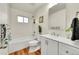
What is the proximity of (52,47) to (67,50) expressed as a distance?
0.16 m

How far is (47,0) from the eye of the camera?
2.98ft

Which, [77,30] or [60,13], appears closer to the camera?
[77,30]

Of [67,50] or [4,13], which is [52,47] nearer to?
[67,50]

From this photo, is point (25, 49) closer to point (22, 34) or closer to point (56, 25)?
point (22, 34)

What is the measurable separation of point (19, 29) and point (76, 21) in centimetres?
58

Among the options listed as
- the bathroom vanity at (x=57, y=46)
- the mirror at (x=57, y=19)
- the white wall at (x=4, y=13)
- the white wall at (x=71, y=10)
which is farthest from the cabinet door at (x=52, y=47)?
the white wall at (x=4, y=13)

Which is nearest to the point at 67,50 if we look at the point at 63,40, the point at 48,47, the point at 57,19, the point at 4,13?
the point at 63,40

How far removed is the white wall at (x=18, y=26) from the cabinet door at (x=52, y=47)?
0.24 meters

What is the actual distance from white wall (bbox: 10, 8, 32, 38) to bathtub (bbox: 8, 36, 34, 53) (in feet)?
0.13

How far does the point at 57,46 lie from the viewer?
91cm

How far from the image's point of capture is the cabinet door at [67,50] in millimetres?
812

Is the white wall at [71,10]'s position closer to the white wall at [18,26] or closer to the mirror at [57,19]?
the mirror at [57,19]
